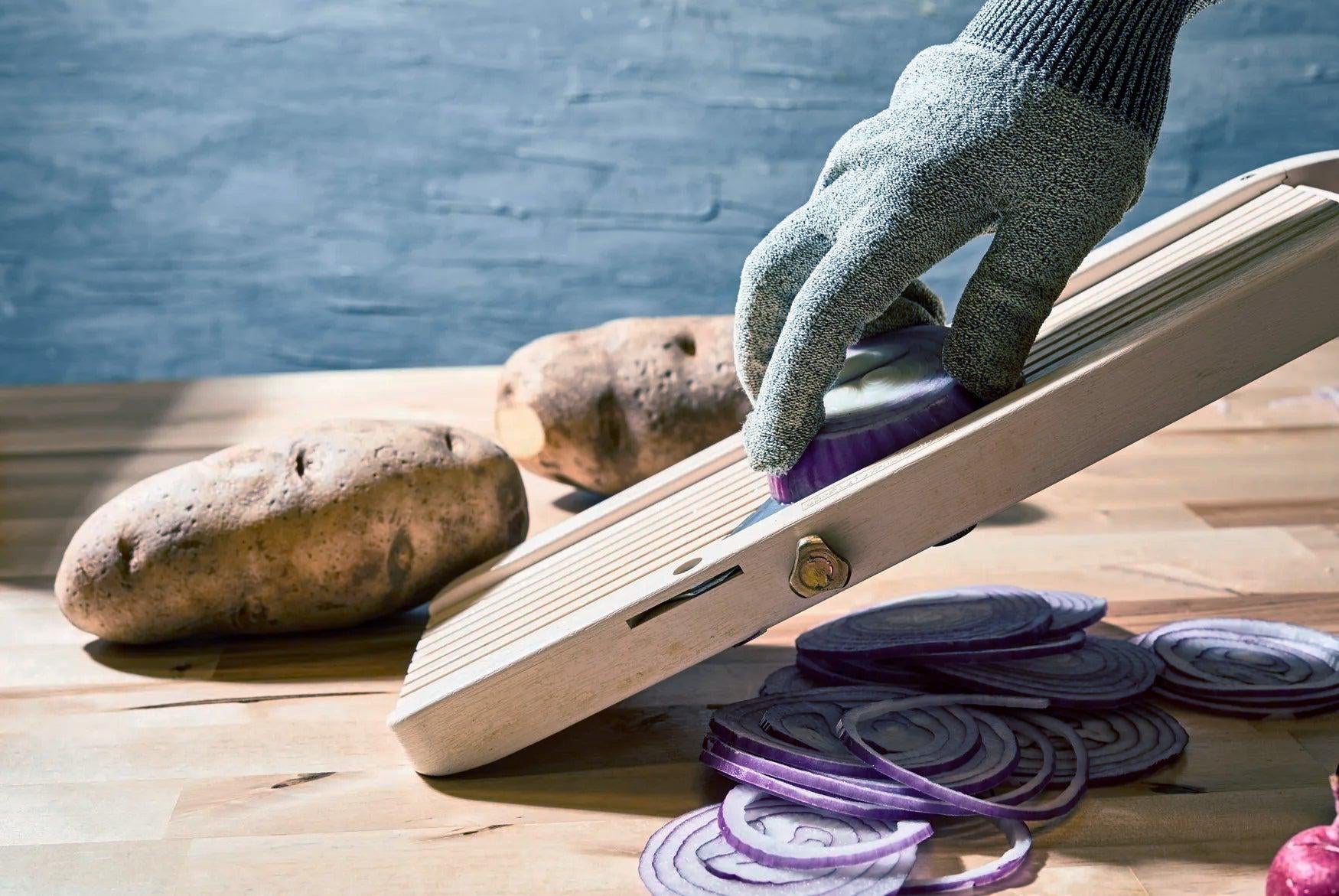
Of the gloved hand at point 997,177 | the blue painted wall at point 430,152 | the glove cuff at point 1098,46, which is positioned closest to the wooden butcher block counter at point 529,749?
the gloved hand at point 997,177

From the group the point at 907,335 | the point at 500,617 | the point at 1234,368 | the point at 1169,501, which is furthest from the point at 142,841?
the point at 1169,501

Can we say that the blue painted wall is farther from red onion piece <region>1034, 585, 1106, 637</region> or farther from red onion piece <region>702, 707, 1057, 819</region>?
red onion piece <region>702, 707, 1057, 819</region>

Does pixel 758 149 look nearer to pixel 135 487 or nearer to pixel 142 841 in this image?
pixel 135 487

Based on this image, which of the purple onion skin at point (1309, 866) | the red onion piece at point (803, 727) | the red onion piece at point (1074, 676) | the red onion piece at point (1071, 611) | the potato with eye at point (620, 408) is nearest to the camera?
the purple onion skin at point (1309, 866)

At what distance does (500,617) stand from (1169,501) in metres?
0.86

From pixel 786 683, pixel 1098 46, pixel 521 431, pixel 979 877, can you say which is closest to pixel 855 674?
pixel 786 683

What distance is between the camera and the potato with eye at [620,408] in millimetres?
1669

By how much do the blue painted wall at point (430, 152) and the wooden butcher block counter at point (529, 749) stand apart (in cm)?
107

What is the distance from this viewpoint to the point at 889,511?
37.9 inches

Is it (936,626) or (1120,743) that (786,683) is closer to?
(936,626)

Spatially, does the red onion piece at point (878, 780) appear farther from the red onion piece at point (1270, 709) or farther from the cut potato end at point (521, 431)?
the cut potato end at point (521, 431)

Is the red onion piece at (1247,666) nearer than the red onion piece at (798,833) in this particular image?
No

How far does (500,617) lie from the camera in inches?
45.7

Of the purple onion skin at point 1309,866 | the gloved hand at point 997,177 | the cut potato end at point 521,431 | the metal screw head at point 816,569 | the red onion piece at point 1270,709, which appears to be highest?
the gloved hand at point 997,177
